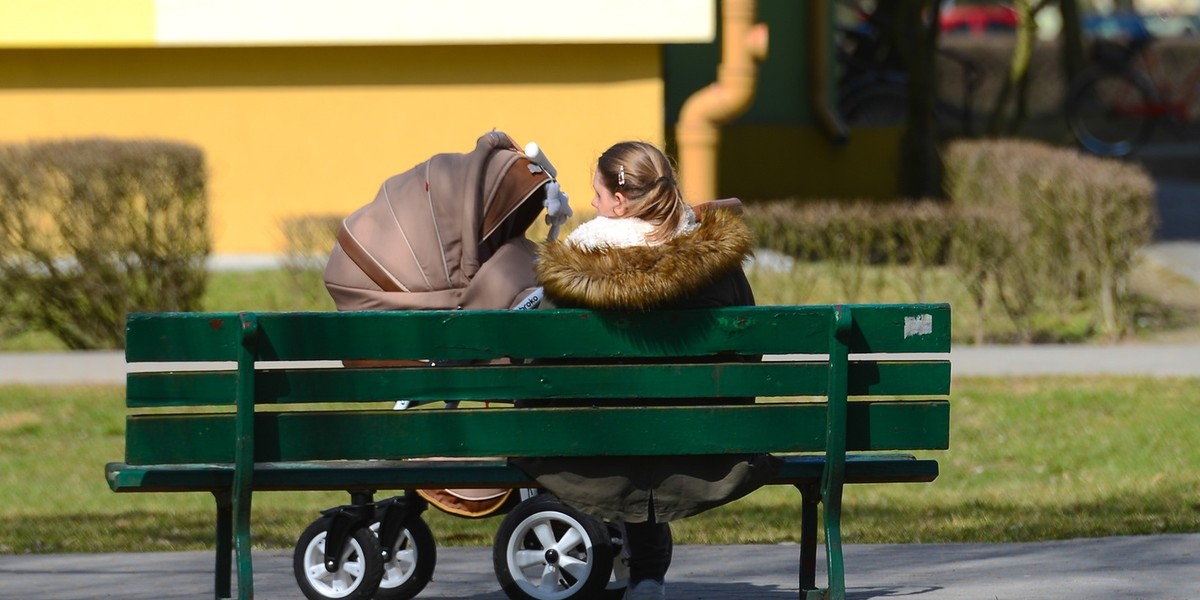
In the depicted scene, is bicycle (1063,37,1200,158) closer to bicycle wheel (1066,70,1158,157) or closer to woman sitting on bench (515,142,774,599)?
bicycle wheel (1066,70,1158,157)

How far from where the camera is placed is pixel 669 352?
4453 mm

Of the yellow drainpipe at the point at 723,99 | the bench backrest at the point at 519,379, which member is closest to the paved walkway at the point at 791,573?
the bench backrest at the point at 519,379

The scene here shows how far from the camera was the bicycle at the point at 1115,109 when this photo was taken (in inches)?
867

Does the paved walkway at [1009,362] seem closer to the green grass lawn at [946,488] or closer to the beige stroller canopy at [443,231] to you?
the green grass lawn at [946,488]

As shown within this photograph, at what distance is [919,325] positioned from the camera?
177 inches

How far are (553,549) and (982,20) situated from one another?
43.8 m

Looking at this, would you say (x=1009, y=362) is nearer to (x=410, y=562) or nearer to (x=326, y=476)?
(x=410, y=562)

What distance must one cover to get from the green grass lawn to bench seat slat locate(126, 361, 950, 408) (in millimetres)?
2022

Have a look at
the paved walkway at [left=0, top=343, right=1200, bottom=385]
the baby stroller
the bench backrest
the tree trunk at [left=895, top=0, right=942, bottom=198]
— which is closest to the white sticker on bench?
the bench backrest

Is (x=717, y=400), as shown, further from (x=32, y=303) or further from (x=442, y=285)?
(x=32, y=303)

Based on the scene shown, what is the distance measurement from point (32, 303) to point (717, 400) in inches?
284

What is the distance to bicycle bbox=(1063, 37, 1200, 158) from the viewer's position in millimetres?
22016

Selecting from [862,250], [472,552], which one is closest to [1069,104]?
[862,250]

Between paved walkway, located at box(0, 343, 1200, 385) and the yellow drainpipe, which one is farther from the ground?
the yellow drainpipe
